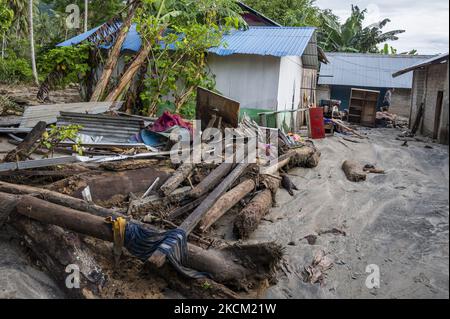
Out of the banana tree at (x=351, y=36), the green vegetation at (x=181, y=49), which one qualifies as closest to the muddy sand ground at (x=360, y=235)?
the green vegetation at (x=181, y=49)

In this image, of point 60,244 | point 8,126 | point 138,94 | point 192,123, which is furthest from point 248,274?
point 138,94

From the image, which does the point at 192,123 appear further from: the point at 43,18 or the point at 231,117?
the point at 43,18

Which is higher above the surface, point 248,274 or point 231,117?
point 231,117

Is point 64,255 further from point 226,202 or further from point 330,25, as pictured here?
point 330,25

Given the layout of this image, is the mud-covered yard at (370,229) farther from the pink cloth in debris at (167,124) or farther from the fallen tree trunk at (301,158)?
the pink cloth in debris at (167,124)

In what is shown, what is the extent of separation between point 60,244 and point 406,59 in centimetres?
2699

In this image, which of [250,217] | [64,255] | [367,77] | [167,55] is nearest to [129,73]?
[167,55]

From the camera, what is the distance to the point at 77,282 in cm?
351

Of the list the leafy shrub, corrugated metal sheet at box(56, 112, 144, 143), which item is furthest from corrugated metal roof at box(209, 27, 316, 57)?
the leafy shrub

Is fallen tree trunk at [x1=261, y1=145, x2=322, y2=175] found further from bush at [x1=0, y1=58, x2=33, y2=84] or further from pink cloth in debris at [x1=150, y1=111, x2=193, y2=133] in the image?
bush at [x1=0, y1=58, x2=33, y2=84]

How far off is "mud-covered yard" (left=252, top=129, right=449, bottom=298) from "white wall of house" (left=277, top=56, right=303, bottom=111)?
417 cm

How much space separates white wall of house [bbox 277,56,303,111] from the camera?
40.1 feet

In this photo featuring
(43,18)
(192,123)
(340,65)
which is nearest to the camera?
(192,123)

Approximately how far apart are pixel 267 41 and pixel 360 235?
331 inches
